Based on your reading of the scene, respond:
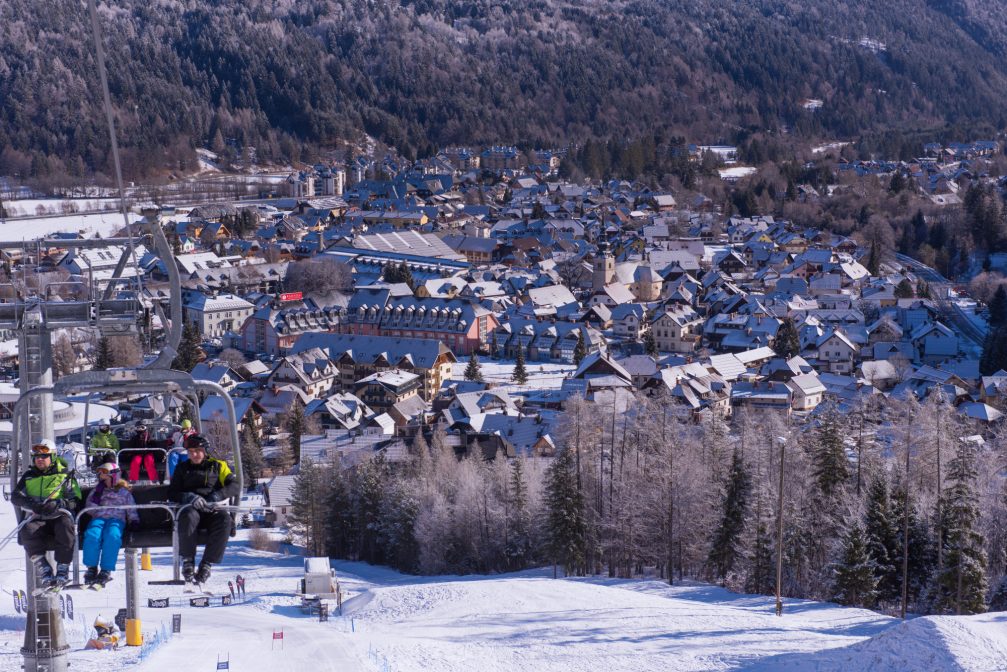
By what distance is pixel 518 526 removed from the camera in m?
14.8

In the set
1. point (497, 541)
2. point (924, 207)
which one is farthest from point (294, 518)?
point (924, 207)

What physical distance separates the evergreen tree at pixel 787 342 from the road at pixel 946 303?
13.3ft

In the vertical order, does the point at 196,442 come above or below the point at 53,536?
above

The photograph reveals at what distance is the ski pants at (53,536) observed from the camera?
14.6ft

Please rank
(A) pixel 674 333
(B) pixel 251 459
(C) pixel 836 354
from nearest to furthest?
1. (B) pixel 251 459
2. (C) pixel 836 354
3. (A) pixel 674 333

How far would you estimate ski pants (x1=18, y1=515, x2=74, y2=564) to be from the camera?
14.6 feet

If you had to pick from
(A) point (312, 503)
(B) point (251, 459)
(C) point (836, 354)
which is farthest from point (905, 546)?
(C) point (836, 354)

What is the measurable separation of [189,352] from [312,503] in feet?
33.9

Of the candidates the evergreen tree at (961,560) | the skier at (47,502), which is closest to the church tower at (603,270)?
the evergreen tree at (961,560)

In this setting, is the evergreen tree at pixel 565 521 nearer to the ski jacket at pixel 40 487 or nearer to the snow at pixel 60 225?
the ski jacket at pixel 40 487

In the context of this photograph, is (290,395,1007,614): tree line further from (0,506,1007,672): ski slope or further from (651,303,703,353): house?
(651,303,703,353): house

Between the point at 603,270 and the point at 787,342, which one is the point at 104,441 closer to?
the point at 787,342

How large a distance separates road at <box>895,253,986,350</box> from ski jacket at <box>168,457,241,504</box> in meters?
24.3

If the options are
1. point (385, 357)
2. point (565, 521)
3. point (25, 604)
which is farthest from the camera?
point (385, 357)
